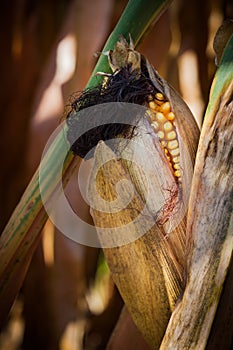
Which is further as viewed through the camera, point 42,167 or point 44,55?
point 44,55

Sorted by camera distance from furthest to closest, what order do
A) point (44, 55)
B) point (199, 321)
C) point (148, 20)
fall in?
point (44, 55) < point (148, 20) < point (199, 321)

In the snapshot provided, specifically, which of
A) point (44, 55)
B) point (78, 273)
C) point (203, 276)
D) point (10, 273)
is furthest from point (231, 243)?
point (44, 55)

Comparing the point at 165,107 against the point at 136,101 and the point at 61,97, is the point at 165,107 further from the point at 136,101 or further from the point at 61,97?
the point at 61,97

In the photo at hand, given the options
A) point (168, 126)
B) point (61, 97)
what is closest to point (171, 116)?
point (168, 126)

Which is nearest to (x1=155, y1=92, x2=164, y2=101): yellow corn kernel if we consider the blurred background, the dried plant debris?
the dried plant debris

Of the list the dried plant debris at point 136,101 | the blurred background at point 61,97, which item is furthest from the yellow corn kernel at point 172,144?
the blurred background at point 61,97

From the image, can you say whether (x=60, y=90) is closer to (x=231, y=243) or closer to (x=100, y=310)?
(x=100, y=310)

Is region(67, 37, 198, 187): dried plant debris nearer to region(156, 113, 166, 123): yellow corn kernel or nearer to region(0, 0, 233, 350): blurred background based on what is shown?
region(156, 113, 166, 123): yellow corn kernel
